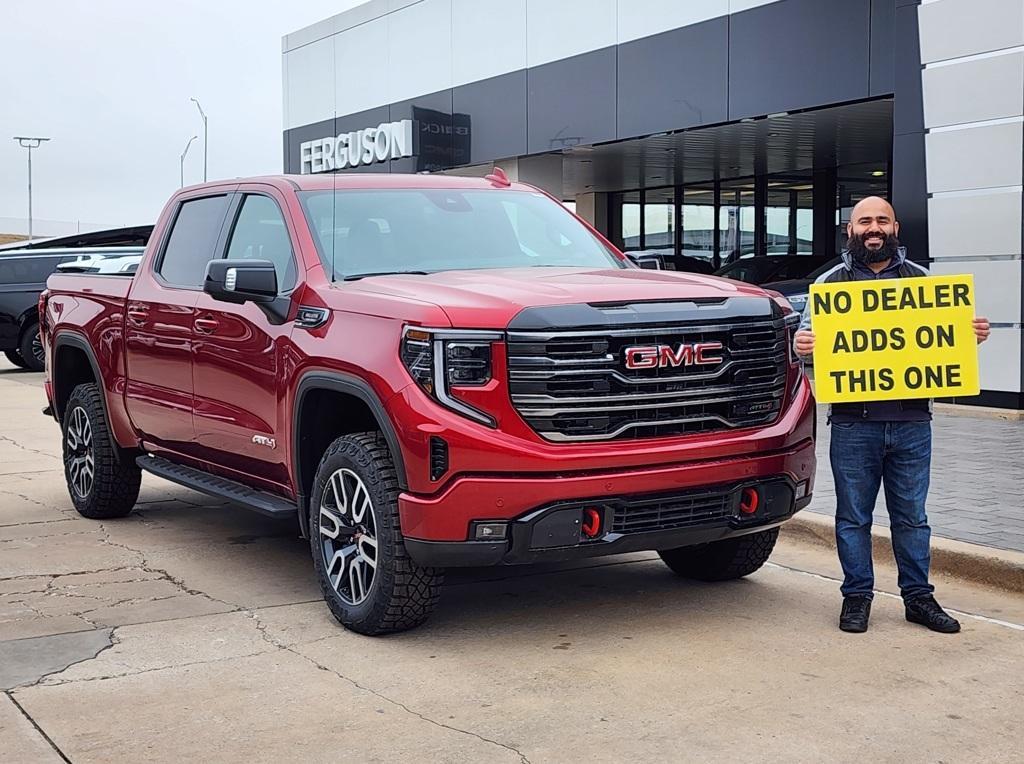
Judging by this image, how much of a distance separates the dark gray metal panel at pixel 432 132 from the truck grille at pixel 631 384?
20.0m

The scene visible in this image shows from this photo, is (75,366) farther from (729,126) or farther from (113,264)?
(729,126)

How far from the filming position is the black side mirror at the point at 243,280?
19.1ft

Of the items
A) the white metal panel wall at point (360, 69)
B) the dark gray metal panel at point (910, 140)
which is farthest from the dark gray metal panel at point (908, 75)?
the white metal panel wall at point (360, 69)

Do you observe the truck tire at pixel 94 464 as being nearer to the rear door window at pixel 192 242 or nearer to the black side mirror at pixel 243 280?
the rear door window at pixel 192 242

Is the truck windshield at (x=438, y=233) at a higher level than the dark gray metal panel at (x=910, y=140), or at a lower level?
lower

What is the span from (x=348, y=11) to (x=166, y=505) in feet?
69.8

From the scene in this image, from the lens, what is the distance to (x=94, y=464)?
8039 millimetres

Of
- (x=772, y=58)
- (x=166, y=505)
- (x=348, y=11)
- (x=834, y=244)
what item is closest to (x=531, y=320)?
(x=166, y=505)

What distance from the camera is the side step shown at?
5.99 m

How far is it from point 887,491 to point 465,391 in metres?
1.92

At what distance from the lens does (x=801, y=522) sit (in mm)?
7410

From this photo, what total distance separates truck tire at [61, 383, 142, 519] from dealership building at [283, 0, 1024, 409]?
8.55m

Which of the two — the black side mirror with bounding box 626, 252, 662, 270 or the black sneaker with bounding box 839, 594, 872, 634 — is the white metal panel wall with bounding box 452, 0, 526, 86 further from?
the black sneaker with bounding box 839, 594, 872, 634

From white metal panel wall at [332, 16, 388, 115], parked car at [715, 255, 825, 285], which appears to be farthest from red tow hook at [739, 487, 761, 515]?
white metal panel wall at [332, 16, 388, 115]
